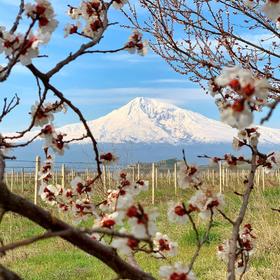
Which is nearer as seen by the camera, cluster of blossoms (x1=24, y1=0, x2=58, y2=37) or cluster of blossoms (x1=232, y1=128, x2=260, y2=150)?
cluster of blossoms (x1=24, y1=0, x2=58, y2=37)

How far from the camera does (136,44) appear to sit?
92.1 inches

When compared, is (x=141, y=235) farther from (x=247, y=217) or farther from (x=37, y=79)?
(x=247, y=217)

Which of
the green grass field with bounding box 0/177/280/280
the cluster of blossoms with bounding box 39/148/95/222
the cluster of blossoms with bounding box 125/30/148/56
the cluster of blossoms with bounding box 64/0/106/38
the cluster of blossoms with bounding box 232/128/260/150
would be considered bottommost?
the green grass field with bounding box 0/177/280/280

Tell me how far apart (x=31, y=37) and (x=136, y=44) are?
2.63ft

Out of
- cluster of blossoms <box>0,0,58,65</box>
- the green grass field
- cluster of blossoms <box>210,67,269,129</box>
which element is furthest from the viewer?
the green grass field

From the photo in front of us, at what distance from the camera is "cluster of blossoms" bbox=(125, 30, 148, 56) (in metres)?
2.34

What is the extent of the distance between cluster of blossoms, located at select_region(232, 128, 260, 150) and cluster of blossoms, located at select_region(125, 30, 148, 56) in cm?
53

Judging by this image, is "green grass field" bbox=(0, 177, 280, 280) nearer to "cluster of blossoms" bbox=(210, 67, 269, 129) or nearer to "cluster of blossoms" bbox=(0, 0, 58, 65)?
"cluster of blossoms" bbox=(0, 0, 58, 65)

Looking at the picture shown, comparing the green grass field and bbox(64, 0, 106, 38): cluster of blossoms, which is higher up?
bbox(64, 0, 106, 38): cluster of blossoms

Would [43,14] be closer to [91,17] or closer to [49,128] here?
[49,128]

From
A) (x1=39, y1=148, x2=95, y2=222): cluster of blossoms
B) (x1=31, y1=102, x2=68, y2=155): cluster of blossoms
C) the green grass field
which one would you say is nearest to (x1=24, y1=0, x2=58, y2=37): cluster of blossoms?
(x1=31, y1=102, x2=68, y2=155): cluster of blossoms

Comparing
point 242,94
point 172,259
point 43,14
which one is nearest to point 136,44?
point 43,14

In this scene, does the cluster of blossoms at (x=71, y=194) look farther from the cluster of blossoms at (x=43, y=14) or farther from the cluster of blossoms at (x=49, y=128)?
the cluster of blossoms at (x=43, y=14)

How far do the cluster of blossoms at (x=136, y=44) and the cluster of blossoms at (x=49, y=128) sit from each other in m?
0.39
